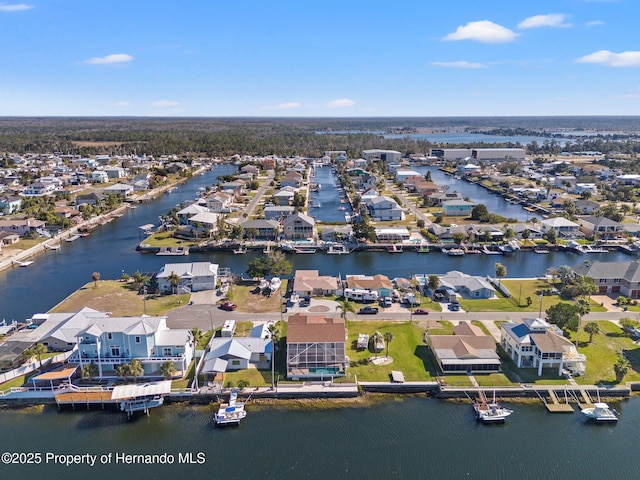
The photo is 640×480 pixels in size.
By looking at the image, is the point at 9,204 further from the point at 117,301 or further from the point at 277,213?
the point at 117,301

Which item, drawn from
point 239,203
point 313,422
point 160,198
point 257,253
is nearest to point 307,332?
point 313,422

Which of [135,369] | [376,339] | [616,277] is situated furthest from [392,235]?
[135,369]

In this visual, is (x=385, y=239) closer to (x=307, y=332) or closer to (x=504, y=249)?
(x=504, y=249)

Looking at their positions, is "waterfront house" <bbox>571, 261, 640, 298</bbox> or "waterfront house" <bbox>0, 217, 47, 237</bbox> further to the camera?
"waterfront house" <bbox>0, 217, 47, 237</bbox>

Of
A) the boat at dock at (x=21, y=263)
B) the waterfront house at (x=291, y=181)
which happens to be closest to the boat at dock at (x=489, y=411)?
the boat at dock at (x=21, y=263)

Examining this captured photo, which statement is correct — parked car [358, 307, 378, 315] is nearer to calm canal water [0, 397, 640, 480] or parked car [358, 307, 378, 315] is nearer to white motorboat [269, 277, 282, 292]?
white motorboat [269, 277, 282, 292]

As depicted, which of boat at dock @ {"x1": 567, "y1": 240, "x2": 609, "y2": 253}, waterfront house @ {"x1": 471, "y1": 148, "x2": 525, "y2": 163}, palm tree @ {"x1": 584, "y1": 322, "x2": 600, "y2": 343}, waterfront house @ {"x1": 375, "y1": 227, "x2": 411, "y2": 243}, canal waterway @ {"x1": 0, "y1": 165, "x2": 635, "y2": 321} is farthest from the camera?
waterfront house @ {"x1": 471, "y1": 148, "x2": 525, "y2": 163}

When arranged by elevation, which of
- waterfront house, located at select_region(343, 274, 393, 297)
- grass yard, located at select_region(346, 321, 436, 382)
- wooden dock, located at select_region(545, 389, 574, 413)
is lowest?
wooden dock, located at select_region(545, 389, 574, 413)

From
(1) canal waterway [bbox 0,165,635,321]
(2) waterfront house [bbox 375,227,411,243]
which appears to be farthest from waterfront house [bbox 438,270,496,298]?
(2) waterfront house [bbox 375,227,411,243]
